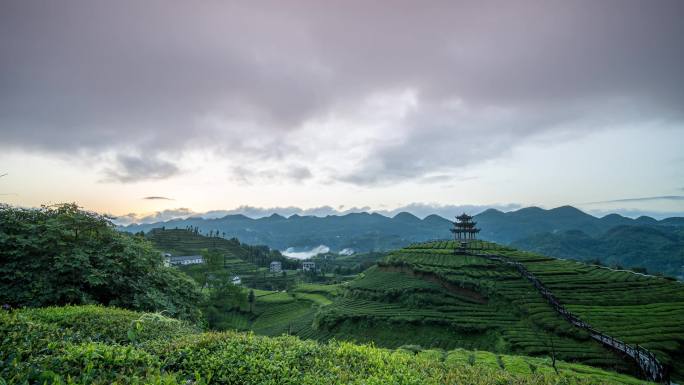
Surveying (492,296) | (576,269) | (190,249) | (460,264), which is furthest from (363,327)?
(190,249)

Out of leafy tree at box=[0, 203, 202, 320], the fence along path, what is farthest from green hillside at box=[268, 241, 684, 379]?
leafy tree at box=[0, 203, 202, 320]

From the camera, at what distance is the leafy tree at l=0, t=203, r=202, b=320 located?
1103 centimetres

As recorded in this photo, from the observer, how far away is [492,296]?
126 feet

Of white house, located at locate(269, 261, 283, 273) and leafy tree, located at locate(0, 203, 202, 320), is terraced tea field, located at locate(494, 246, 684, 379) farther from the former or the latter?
white house, located at locate(269, 261, 283, 273)

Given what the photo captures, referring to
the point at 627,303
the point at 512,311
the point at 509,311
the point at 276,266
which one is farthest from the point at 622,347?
the point at 276,266

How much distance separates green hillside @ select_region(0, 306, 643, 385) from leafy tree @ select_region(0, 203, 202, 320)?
4.11m

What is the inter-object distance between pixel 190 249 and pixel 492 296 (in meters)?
120

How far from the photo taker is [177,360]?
5633 mm

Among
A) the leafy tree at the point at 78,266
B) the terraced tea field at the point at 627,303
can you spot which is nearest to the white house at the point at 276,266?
the terraced tea field at the point at 627,303

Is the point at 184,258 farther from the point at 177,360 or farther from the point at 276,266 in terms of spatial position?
the point at 177,360

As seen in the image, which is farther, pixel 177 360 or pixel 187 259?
pixel 187 259

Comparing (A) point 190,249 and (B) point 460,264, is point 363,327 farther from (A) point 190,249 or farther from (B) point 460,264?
(A) point 190,249

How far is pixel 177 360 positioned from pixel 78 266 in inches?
348

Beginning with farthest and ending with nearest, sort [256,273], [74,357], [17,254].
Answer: [256,273], [17,254], [74,357]
